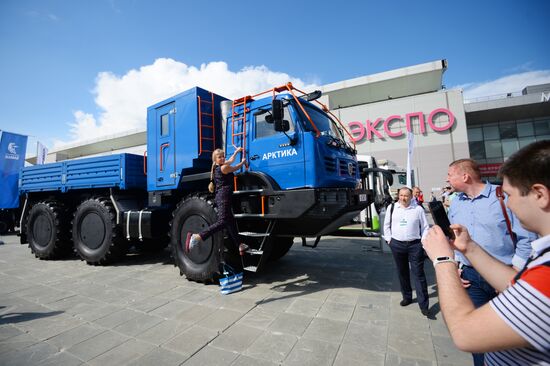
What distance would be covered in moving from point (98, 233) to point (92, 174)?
1519 mm

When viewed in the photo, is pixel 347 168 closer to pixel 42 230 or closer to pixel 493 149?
pixel 42 230

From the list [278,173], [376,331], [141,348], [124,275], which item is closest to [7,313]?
[124,275]

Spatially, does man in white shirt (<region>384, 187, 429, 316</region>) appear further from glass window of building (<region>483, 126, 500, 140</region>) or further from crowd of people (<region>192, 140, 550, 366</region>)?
glass window of building (<region>483, 126, 500, 140</region>)

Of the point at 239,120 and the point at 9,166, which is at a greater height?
the point at 9,166

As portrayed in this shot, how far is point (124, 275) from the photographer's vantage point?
5113 mm

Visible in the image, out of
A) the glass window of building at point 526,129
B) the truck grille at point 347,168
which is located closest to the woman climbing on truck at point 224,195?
the truck grille at point 347,168

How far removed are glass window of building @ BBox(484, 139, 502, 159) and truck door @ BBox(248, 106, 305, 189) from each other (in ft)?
92.2

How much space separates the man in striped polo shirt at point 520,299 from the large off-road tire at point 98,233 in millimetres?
6401

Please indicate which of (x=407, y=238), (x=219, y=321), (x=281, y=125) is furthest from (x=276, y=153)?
(x=219, y=321)

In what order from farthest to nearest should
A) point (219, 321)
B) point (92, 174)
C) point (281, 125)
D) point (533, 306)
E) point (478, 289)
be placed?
point (92, 174)
point (281, 125)
point (219, 321)
point (478, 289)
point (533, 306)

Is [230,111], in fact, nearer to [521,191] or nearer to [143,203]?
[143,203]

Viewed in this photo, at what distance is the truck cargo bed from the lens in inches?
233

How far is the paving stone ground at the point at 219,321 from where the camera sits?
2381mm

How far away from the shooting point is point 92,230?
596 centimetres
